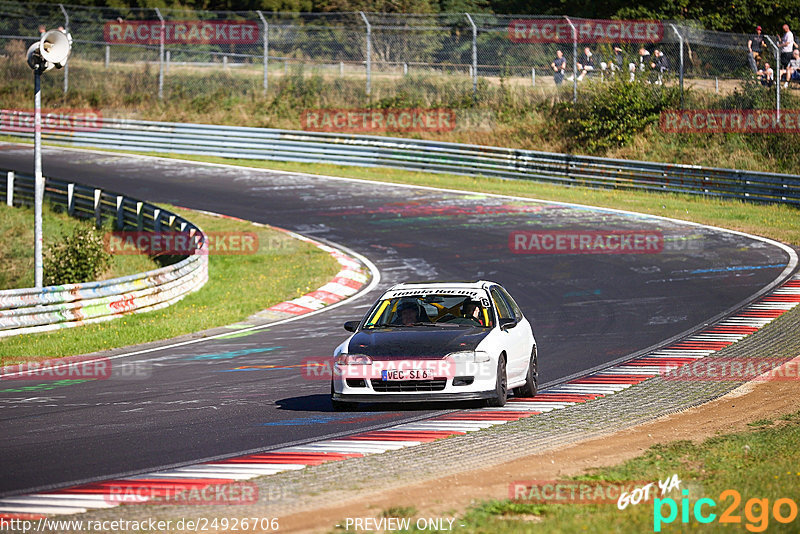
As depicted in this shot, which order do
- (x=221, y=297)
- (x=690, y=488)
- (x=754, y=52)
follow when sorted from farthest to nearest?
(x=754, y=52) < (x=221, y=297) < (x=690, y=488)

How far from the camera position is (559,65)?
36.8 metres

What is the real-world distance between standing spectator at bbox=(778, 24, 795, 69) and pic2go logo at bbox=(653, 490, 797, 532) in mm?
27297

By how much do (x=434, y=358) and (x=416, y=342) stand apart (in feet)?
1.28

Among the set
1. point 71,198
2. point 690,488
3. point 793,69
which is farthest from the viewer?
point 793,69

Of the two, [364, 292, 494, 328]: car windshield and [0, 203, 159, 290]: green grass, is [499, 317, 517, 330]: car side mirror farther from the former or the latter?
[0, 203, 159, 290]: green grass

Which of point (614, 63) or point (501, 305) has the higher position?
point (614, 63)

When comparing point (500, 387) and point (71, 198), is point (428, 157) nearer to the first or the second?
point (71, 198)

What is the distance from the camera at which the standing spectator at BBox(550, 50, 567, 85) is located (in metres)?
36.3

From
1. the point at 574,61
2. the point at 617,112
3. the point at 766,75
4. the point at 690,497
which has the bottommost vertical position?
the point at 690,497

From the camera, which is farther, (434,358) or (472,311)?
(472,311)

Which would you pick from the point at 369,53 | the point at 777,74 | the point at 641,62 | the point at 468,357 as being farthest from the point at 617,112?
the point at 468,357

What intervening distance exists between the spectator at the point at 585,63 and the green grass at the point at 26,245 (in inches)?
690

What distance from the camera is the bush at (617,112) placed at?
35.9 metres

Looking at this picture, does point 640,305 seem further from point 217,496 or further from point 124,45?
point 124,45
